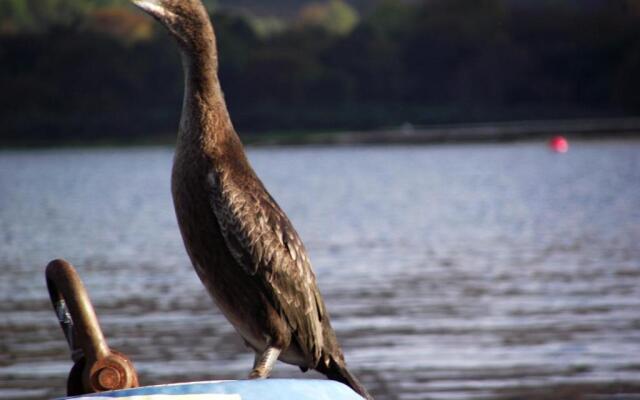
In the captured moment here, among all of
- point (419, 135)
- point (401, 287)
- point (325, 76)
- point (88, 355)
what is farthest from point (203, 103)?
point (325, 76)

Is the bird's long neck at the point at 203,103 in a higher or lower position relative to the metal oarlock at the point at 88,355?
higher

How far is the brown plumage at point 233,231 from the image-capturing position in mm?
5633

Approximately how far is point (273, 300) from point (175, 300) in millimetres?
11952

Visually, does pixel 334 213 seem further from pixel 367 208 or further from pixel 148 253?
pixel 148 253

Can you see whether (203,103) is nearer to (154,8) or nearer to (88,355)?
(154,8)

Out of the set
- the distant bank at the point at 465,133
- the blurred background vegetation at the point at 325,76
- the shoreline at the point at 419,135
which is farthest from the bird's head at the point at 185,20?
the blurred background vegetation at the point at 325,76

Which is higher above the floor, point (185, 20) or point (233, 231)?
point (185, 20)

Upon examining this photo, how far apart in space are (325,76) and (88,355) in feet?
404

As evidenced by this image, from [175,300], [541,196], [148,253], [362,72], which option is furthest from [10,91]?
[175,300]

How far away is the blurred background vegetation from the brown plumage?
10957cm

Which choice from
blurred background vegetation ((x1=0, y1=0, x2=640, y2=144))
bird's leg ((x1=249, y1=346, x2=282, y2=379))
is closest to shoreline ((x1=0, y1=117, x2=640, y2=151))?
blurred background vegetation ((x1=0, y1=0, x2=640, y2=144))

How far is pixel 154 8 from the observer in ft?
17.0

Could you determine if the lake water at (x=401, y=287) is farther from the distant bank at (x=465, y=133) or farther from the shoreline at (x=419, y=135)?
the shoreline at (x=419, y=135)

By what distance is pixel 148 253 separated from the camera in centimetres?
2505
